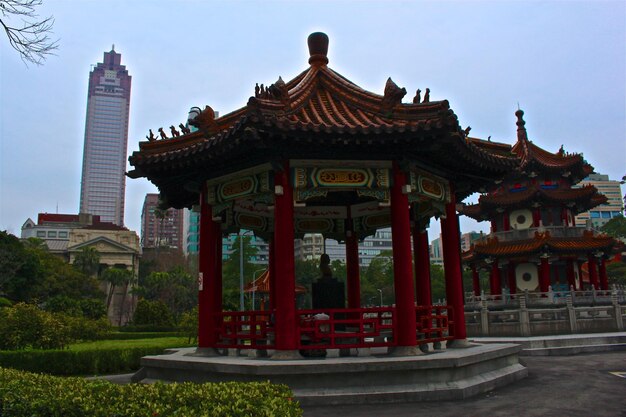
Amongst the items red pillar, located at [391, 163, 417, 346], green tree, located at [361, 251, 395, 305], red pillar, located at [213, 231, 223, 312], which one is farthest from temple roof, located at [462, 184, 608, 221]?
green tree, located at [361, 251, 395, 305]

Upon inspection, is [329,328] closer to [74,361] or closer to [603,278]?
[74,361]

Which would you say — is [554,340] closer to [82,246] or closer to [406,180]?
[406,180]

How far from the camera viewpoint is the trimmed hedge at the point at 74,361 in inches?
791

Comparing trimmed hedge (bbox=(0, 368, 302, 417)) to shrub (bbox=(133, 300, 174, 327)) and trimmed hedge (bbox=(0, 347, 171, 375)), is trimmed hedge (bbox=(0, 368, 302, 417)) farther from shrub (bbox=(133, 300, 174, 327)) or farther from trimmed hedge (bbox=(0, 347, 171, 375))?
shrub (bbox=(133, 300, 174, 327))

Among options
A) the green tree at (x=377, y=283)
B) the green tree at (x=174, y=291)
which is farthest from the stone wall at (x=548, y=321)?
the green tree at (x=377, y=283)

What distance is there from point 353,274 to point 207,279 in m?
6.13

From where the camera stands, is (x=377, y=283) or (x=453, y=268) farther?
(x=377, y=283)

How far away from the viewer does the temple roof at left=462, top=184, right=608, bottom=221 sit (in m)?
40.3

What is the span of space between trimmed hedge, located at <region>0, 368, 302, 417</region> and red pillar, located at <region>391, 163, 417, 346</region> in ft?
18.8

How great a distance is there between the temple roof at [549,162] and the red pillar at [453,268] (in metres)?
28.7

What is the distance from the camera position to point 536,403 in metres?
10.2

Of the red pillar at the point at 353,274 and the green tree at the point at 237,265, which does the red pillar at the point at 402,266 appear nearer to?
the red pillar at the point at 353,274

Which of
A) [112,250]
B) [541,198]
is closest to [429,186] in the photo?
[541,198]

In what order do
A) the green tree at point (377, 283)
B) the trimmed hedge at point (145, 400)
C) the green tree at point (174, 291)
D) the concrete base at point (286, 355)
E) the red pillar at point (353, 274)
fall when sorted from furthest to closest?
the green tree at point (377, 283) < the green tree at point (174, 291) < the red pillar at point (353, 274) < the concrete base at point (286, 355) < the trimmed hedge at point (145, 400)
